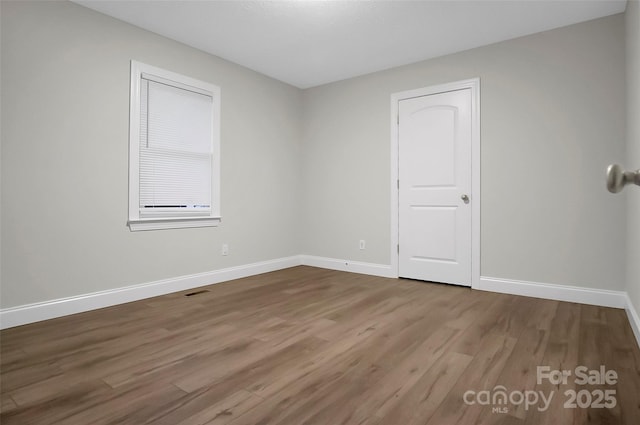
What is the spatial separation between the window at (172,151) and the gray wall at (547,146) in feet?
6.92

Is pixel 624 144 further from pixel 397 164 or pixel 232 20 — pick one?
pixel 232 20

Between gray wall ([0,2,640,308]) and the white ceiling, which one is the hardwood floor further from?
the white ceiling

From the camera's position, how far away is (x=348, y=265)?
4660 mm

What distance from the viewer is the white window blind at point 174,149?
3.33 meters

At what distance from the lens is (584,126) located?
313 cm

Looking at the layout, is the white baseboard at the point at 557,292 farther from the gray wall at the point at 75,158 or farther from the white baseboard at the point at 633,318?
the gray wall at the point at 75,158

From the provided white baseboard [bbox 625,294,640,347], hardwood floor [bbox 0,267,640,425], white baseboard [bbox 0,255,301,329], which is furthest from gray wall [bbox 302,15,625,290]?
white baseboard [bbox 0,255,301,329]

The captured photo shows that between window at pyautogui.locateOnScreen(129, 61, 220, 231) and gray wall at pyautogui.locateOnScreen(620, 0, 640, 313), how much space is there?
12.2ft

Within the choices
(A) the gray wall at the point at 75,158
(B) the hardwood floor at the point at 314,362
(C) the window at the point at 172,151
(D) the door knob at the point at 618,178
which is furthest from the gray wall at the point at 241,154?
(D) the door knob at the point at 618,178

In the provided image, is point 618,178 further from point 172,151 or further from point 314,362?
point 172,151

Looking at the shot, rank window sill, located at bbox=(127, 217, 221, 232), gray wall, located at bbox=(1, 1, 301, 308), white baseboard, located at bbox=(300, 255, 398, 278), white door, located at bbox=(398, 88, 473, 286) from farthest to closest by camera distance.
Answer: white baseboard, located at bbox=(300, 255, 398, 278), white door, located at bbox=(398, 88, 473, 286), window sill, located at bbox=(127, 217, 221, 232), gray wall, located at bbox=(1, 1, 301, 308)

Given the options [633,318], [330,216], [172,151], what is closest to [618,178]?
[633,318]

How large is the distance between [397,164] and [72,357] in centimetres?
359

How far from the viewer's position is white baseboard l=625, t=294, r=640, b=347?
223 cm
